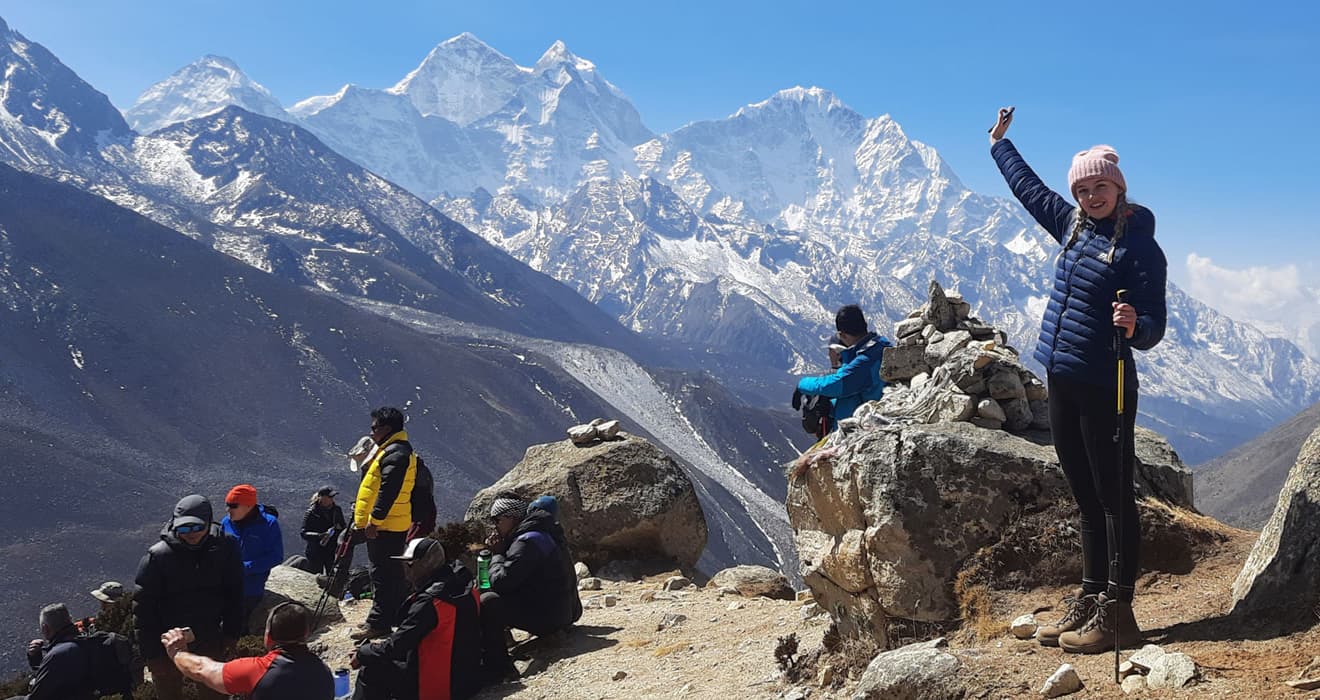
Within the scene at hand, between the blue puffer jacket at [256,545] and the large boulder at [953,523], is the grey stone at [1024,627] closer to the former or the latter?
the large boulder at [953,523]

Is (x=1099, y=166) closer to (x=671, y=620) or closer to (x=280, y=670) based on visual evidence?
(x=280, y=670)

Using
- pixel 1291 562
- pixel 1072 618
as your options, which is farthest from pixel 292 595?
pixel 1291 562

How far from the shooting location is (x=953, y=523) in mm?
7496

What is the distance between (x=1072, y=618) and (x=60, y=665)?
7.99 meters

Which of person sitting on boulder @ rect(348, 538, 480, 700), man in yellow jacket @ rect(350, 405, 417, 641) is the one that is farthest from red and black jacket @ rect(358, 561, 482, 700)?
man in yellow jacket @ rect(350, 405, 417, 641)

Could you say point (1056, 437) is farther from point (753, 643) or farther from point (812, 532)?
point (753, 643)

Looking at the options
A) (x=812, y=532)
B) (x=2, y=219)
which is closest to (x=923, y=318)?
(x=812, y=532)

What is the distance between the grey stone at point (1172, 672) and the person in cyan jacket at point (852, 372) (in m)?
4.86

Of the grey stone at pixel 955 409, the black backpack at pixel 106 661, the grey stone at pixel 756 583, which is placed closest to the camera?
the black backpack at pixel 106 661

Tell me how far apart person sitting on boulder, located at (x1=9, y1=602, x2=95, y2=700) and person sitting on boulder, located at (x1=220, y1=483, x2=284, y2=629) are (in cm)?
354

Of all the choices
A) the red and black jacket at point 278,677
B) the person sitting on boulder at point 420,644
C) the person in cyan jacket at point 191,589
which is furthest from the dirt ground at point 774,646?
the red and black jacket at point 278,677

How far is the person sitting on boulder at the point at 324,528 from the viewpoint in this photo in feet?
53.4

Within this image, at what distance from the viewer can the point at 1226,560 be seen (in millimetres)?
7457

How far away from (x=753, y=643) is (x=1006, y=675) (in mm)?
4413
